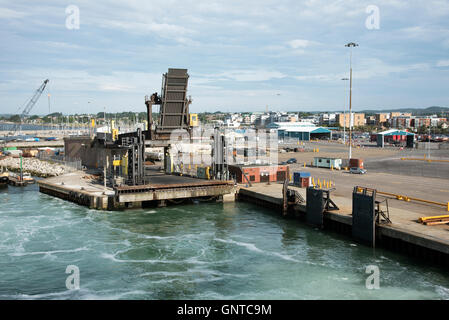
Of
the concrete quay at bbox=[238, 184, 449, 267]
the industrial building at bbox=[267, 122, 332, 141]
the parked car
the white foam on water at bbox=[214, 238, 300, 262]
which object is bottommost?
the white foam on water at bbox=[214, 238, 300, 262]

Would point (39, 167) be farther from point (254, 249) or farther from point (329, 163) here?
point (254, 249)

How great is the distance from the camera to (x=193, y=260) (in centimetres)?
2566

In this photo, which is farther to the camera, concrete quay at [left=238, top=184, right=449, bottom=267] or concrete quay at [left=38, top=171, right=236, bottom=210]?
concrete quay at [left=38, top=171, right=236, bottom=210]

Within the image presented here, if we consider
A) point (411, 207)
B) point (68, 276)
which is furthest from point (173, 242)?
point (411, 207)

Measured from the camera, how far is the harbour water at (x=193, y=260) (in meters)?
21.0

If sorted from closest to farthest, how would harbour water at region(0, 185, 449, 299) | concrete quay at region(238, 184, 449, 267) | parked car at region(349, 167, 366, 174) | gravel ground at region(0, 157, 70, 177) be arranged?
harbour water at region(0, 185, 449, 299) → concrete quay at region(238, 184, 449, 267) → parked car at region(349, 167, 366, 174) → gravel ground at region(0, 157, 70, 177)

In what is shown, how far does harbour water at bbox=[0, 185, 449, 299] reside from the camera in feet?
69.0

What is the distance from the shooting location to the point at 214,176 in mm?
45281
